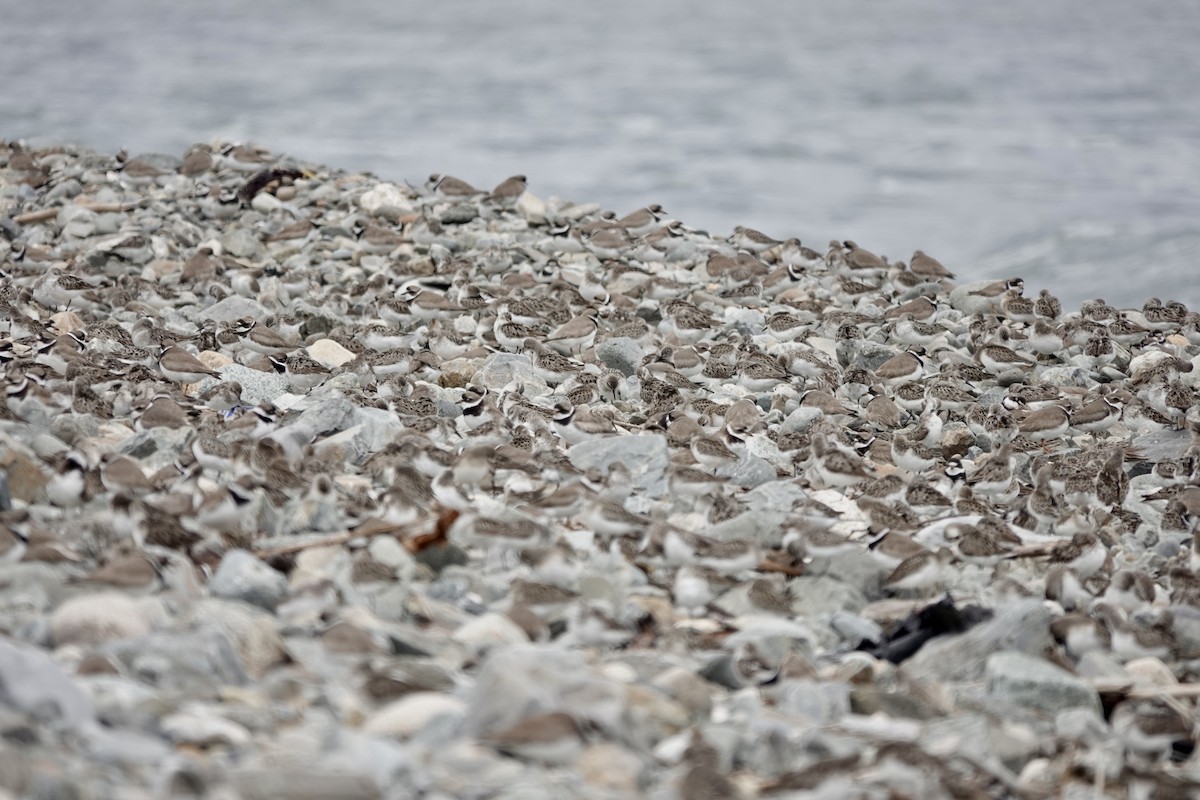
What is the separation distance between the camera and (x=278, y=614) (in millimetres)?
6309

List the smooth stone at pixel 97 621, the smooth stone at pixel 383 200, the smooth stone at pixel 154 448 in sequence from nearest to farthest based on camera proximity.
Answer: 1. the smooth stone at pixel 97 621
2. the smooth stone at pixel 154 448
3. the smooth stone at pixel 383 200

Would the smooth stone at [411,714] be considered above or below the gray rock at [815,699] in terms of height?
above

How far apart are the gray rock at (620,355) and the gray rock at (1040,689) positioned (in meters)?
6.85

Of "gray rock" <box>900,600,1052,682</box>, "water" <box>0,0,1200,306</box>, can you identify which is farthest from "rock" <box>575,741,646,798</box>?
"water" <box>0,0,1200,306</box>

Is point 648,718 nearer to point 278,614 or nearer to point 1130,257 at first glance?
point 278,614

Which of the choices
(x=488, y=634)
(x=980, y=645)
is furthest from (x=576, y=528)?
(x=980, y=645)

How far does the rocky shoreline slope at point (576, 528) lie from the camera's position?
17.1 feet

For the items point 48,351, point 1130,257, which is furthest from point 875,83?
point 48,351

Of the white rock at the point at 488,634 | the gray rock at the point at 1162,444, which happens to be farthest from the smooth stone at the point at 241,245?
the white rock at the point at 488,634

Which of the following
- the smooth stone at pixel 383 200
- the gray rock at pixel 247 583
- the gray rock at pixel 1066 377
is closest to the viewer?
the gray rock at pixel 247 583

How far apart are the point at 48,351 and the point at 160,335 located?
4.63 ft

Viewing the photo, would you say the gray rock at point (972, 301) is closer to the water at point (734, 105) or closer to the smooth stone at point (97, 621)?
the water at point (734, 105)

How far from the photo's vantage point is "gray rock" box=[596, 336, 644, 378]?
12922mm

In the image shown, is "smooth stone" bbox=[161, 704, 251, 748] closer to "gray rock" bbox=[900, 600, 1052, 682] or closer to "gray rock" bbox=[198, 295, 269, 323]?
"gray rock" bbox=[900, 600, 1052, 682]
